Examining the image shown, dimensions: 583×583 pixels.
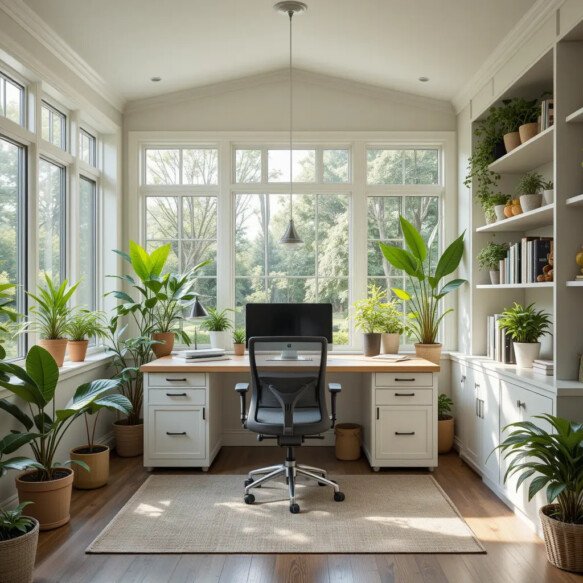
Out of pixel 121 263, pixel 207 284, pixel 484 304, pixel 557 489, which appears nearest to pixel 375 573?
pixel 557 489

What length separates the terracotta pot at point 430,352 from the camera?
4.74 metres

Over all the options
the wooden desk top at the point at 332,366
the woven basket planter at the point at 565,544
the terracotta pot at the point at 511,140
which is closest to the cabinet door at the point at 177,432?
the wooden desk top at the point at 332,366

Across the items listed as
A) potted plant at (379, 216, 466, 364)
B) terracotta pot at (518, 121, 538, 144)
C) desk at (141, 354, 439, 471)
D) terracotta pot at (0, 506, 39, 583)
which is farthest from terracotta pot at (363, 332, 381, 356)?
terracotta pot at (0, 506, 39, 583)

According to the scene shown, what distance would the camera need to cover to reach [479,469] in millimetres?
4121

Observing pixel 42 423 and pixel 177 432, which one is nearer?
pixel 42 423

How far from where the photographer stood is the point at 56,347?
12.7 ft

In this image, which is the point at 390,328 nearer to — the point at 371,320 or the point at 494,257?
the point at 371,320

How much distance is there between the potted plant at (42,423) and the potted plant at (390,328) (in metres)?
2.42

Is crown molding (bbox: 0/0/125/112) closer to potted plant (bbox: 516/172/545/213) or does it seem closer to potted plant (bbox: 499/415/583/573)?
potted plant (bbox: 516/172/545/213)

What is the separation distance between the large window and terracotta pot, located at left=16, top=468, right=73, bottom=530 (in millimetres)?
872

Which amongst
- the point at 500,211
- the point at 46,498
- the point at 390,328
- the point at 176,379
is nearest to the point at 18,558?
the point at 46,498

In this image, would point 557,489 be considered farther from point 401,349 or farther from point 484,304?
point 401,349

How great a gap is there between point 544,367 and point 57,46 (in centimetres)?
367

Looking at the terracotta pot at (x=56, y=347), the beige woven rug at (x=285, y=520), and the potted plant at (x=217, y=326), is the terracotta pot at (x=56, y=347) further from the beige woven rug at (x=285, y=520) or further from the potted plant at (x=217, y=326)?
the potted plant at (x=217, y=326)
